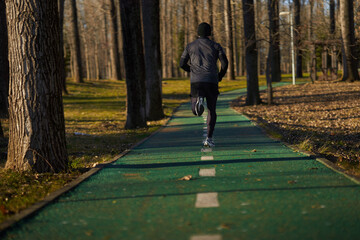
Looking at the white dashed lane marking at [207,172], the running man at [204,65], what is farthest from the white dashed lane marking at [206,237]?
the running man at [204,65]

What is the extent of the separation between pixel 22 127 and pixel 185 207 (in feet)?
11.2

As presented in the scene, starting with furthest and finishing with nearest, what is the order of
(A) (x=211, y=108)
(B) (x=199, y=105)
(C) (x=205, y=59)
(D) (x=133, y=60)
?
(D) (x=133, y=60), (A) (x=211, y=108), (B) (x=199, y=105), (C) (x=205, y=59)

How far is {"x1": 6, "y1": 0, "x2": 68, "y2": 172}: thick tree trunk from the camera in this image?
7090 millimetres

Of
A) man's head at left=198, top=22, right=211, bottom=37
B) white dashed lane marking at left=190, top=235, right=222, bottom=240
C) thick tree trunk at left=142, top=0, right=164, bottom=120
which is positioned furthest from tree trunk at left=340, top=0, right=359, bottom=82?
white dashed lane marking at left=190, top=235, right=222, bottom=240

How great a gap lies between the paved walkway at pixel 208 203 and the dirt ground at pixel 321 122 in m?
1.17

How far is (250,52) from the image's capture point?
22266 mm

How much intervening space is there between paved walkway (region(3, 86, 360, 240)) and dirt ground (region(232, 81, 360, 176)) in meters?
1.17

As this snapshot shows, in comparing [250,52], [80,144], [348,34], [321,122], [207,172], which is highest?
[348,34]

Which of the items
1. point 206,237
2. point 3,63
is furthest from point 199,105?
point 3,63

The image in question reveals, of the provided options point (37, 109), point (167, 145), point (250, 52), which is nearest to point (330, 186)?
point (37, 109)

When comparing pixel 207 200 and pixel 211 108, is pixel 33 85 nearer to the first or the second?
pixel 207 200

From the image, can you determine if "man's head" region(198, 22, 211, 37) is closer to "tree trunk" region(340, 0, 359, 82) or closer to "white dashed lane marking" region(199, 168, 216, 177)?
"white dashed lane marking" region(199, 168, 216, 177)

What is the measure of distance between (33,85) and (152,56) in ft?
35.1

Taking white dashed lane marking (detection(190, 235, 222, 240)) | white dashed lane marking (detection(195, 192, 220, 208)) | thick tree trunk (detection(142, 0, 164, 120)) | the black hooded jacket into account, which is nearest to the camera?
white dashed lane marking (detection(190, 235, 222, 240))
